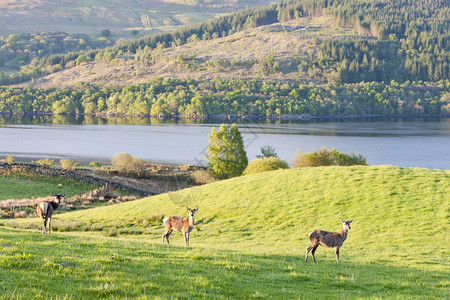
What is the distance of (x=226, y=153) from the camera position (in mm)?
69125

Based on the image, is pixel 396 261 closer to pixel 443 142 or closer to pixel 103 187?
pixel 103 187

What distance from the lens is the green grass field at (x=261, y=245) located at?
10.4m

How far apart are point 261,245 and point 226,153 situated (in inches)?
1831

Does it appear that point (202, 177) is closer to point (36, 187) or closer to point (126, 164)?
point (126, 164)

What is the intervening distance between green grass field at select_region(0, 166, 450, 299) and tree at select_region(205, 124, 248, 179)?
2744cm

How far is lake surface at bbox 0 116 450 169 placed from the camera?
327 ft

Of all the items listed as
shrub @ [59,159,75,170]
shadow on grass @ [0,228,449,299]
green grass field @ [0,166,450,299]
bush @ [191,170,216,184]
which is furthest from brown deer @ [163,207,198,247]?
shrub @ [59,159,75,170]

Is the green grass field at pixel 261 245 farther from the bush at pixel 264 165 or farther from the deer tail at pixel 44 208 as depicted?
the bush at pixel 264 165

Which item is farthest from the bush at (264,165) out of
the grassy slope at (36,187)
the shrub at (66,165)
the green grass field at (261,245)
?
the shrub at (66,165)

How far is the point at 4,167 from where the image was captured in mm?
55125

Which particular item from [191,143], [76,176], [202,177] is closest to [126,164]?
[202,177]

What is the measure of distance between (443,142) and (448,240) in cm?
11699

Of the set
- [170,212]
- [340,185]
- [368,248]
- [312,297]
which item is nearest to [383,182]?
[340,185]

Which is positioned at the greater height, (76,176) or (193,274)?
(193,274)
